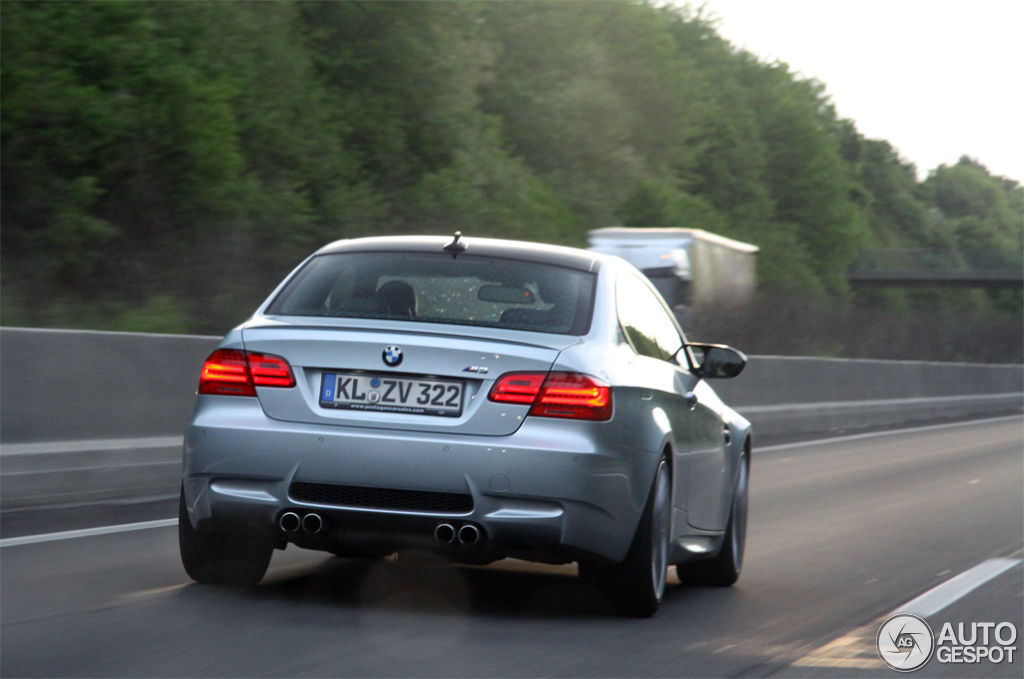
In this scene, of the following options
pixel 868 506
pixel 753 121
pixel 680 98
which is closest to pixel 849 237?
pixel 753 121

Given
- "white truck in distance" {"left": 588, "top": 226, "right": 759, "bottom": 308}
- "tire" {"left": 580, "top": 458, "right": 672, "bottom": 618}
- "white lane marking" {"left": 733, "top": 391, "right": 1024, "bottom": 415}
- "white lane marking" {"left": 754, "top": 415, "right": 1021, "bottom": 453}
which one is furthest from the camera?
"white truck in distance" {"left": 588, "top": 226, "right": 759, "bottom": 308}

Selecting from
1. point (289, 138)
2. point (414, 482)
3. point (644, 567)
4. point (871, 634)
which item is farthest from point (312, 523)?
point (289, 138)

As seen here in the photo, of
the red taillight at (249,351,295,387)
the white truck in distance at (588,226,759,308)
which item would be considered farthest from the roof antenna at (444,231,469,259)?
the white truck in distance at (588,226,759,308)

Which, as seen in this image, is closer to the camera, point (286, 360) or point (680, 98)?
point (286, 360)

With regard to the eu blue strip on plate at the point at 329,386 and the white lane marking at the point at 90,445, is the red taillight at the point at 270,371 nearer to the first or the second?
the eu blue strip on plate at the point at 329,386

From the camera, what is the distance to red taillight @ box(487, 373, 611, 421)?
580cm

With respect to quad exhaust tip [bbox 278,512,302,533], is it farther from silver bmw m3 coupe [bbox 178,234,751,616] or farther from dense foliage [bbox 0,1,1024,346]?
dense foliage [bbox 0,1,1024,346]

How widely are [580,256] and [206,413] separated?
1.81 meters

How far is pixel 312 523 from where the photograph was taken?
19.0 feet

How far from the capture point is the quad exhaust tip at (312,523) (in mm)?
5797

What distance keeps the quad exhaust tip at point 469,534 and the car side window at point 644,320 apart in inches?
49.2

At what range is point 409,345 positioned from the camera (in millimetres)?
5824

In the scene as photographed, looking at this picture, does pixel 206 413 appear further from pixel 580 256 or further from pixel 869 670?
pixel 869 670

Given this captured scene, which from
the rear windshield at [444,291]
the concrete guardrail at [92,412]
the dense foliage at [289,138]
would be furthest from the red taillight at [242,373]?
the dense foliage at [289,138]
